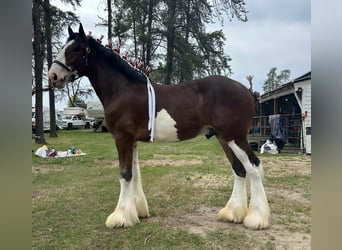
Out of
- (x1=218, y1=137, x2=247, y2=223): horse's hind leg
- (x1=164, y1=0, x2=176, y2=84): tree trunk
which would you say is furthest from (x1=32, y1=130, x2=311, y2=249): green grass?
(x1=164, y1=0, x2=176, y2=84): tree trunk

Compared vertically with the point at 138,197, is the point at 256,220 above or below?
below

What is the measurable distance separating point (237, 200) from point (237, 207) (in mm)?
78

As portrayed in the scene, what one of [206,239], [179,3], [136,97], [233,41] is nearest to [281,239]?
[206,239]

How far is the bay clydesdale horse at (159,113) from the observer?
2844mm

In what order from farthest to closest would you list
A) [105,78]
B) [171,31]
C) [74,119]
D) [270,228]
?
1. [74,119]
2. [171,31]
3. [105,78]
4. [270,228]

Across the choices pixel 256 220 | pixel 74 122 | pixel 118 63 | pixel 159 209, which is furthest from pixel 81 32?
pixel 74 122

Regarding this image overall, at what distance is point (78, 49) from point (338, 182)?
2694 millimetres

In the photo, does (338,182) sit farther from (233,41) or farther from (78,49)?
(233,41)

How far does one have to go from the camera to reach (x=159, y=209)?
11.1ft

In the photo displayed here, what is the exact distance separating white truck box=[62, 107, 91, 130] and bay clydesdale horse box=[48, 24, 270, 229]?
2483cm

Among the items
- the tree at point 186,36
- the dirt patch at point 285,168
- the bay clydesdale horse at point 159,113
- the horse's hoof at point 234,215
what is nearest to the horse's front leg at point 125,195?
the bay clydesdale horse at point 159,113

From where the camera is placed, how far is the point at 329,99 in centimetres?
71

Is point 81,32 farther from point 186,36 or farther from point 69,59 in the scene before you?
point 186,36

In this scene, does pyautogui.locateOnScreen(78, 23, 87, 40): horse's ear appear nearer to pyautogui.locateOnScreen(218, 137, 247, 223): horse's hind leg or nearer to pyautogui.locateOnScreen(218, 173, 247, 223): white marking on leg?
pyautogui.locateOnScreen(218, 137, 247, 223): horse's hind leg
